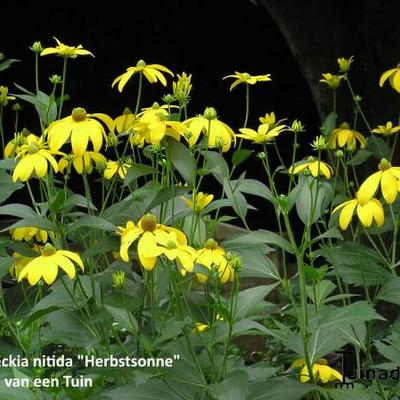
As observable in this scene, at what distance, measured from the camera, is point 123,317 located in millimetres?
1529

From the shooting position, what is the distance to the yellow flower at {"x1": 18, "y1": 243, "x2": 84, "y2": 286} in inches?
58.9

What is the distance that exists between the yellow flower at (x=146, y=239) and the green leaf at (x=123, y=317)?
85 millimetres

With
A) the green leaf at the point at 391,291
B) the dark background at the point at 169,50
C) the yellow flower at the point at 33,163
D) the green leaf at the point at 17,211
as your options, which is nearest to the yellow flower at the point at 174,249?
the yellow flower at the point at 33,163

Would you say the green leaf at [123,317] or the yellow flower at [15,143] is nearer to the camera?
the green leaf at [123,317]

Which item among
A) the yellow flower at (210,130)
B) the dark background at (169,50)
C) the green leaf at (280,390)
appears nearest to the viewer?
the green leaf at (280,390)

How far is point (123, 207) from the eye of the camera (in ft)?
5.63

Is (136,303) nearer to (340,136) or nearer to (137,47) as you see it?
(340,136)

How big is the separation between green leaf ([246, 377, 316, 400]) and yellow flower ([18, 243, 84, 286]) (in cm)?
33

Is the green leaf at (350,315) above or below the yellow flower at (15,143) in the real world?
below

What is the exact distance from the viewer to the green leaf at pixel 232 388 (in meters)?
1.42

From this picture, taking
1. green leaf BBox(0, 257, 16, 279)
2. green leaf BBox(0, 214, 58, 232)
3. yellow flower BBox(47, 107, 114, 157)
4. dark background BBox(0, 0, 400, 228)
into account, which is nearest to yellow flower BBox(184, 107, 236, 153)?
yellow flower BBox(47, 107, 114, 157)

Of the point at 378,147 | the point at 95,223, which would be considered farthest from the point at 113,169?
the point at 378,147

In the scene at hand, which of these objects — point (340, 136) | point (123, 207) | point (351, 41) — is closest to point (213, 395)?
point (123, 207)

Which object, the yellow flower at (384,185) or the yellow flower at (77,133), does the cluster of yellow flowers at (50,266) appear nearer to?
the yellow flower at (77,133)
